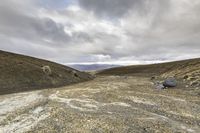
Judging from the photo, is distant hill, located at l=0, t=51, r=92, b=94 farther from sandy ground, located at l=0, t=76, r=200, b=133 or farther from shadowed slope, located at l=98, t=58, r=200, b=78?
shadowed slope, located at l=98, t=58, r=200, b=78

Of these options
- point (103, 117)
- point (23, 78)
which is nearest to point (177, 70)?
point (23, 78)

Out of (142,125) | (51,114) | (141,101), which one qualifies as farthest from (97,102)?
(142,125)

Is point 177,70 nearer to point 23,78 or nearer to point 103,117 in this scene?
point 23,78

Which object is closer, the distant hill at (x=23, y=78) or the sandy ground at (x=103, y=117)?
the sandy ground at (x=103, y=117)

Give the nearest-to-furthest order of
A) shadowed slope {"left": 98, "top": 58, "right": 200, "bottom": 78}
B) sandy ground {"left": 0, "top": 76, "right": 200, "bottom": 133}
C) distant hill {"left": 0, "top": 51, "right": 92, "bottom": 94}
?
sandy ground {"left": 0, "top": 76, "right": 200, "bottom": 133} → distant hill {"left": 0, "top": 51, "right": 92, "bottom": 94} → shadowed slope {"left": 98, "top": 58, "right": 200, "bottom": 78}

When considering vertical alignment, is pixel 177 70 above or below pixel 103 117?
above

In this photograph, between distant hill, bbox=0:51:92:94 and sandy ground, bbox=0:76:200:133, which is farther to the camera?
distant hill, bbox=0:51:92:94

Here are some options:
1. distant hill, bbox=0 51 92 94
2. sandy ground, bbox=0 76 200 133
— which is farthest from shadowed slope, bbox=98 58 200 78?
sandy ground, bbox=0 76 200 133

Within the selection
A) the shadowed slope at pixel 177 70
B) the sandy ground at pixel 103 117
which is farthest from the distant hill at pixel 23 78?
the shadowed slope at pixel 177 70

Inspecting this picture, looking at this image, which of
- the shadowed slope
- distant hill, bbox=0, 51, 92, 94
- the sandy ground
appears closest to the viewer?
the sandy ground

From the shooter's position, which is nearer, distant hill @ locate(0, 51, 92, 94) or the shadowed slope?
distant hill @ locate(0, 51, 92, 94)

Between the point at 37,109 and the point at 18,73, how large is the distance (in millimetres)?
34574

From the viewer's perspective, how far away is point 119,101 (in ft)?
92.0

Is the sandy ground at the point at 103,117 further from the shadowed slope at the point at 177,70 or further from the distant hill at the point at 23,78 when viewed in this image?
the shadowed slope at the point at 177,70
